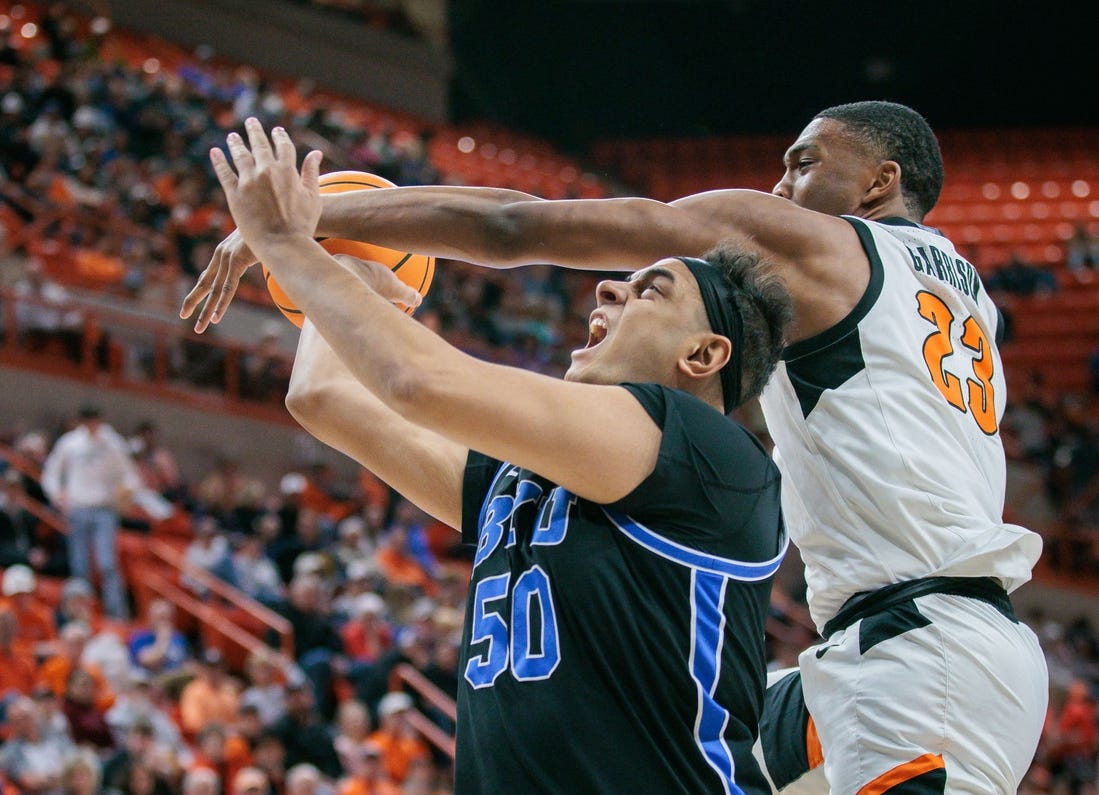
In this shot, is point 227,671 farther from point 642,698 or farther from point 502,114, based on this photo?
point 502,114

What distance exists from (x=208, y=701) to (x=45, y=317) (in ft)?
23.5

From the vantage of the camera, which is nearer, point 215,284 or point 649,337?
point 649,337

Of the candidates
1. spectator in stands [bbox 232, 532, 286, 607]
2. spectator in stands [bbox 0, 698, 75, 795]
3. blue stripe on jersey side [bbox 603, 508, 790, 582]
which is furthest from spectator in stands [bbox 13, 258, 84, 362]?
blue stripe on jersey side [bbox 603, 508, 790, 582]

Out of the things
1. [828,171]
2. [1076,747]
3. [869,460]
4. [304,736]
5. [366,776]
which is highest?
[828,171]

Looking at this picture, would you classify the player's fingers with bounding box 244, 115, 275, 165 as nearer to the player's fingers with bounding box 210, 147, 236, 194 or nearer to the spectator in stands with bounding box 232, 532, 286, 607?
the player's fingers with bounding box 210, 147, 236, 194

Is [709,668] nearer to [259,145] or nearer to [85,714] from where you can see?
[259,145]

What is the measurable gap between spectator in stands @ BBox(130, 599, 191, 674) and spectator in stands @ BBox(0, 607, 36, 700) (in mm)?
1032

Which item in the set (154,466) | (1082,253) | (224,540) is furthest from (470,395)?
(1082,253)

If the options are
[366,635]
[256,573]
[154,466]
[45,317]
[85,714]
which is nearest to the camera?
[85,714]

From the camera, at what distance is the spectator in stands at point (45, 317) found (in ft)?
51.4

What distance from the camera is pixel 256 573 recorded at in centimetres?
1304

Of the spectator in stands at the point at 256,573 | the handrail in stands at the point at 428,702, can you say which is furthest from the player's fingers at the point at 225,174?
the spectator in stands at the point at 256,573

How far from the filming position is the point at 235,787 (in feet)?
30.5

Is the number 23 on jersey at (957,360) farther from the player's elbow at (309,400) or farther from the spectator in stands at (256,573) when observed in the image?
the spectator in stands at (256,573)
